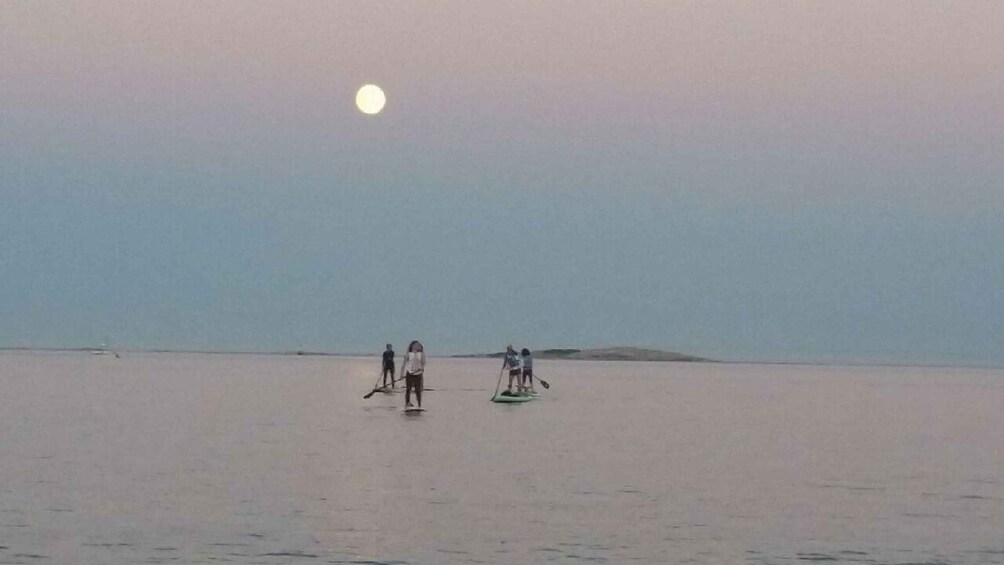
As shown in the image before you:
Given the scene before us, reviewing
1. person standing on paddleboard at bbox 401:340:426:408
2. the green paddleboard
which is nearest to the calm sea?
person standing on paddleboard at bbox 401:340:426:408

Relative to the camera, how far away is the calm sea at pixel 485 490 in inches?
796

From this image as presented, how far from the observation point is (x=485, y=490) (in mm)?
26969

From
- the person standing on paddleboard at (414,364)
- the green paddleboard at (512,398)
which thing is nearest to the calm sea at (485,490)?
the person standing on paddleboard at (414,364)

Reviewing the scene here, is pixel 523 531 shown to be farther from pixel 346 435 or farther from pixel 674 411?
pixel 674 411

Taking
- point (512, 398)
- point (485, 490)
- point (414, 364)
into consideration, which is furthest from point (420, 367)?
point (485, 490)

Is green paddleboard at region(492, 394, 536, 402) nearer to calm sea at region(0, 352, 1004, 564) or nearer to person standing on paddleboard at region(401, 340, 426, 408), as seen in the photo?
person standing on paddleboard at region(401, 340, 426, 408)

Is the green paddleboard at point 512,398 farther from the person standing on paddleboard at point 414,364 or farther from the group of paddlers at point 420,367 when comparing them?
the person standing on paddleboard at point 414,364

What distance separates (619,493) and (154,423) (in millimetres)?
23434

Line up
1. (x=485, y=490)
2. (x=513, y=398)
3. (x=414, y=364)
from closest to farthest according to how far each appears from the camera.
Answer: (x=485, y=490) < (x=414, y=364) < (x=513, y=398)

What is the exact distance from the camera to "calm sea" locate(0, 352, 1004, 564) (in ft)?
66.3

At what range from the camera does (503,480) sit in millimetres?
28859

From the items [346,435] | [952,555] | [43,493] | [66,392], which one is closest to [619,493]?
[952,555]

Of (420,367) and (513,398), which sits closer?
(420,367)

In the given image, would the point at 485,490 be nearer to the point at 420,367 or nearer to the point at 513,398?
the point at 420,367
